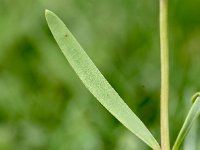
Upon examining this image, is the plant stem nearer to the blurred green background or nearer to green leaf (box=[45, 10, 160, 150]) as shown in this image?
green leaf (box=[45, 10, 160, 150])

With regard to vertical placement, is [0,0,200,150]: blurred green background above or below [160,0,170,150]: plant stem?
below

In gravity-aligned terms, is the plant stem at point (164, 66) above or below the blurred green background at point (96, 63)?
above

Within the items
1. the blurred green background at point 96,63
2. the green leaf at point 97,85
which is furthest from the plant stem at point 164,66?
the blurred green background at point 96,63

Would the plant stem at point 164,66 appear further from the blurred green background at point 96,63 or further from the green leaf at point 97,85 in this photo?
the blurred green background at point 96,63

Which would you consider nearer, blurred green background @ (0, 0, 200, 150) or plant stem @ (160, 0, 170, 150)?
plant stem @ (160, 0, 170, 150)

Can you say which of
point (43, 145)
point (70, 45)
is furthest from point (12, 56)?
point (70, 45)

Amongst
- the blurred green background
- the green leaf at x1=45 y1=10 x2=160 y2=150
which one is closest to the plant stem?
the green leaf at x1=45 y1=10 x2=160 y2=150
